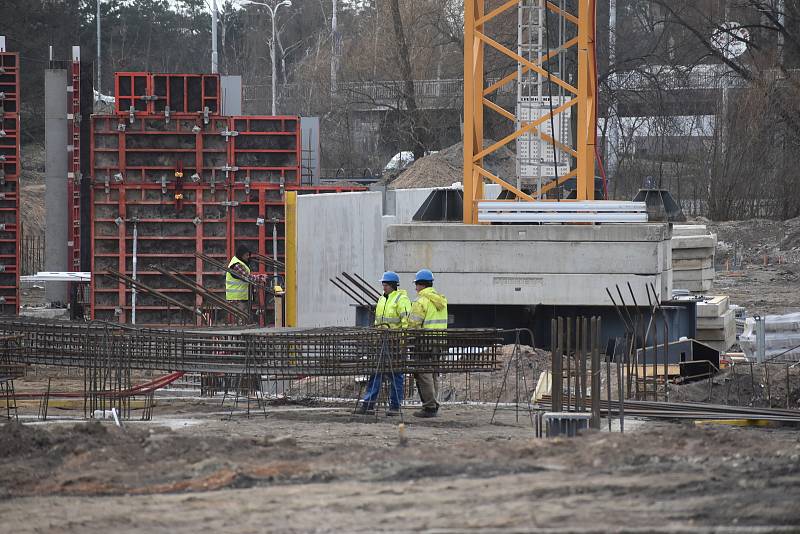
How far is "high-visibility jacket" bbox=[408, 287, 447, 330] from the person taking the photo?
1430 centimetres

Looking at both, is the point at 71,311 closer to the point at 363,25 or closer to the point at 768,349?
the point at 768,349

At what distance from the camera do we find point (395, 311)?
14344 mm

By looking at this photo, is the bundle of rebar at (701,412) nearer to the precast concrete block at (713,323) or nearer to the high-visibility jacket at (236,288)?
the high-visibility jacket at (236,288)

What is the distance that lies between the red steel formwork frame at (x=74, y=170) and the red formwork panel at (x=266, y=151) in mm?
3059

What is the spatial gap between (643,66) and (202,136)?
27247 mm

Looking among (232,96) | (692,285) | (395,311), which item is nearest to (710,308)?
(692,285)

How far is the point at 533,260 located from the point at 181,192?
7687 millimetres

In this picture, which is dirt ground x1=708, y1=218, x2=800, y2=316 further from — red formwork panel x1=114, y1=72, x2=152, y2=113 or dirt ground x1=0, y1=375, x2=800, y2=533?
dirt ground x1=0, y1=375, x2=800, y2=533

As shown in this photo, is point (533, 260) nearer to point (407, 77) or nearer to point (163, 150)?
point (163, 150)

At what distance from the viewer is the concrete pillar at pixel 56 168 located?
80.7 ft

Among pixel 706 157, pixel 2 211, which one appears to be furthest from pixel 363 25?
pixel 2 211

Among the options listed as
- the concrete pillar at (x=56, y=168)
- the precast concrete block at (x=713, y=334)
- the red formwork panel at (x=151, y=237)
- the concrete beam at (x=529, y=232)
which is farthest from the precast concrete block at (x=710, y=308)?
the concrete pillar at (x=56, y=168)

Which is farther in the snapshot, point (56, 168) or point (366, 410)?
point (56, 168)

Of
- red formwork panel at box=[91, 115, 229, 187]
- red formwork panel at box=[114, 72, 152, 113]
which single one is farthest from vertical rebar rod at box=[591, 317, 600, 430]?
red formwork panel at box=[114, 72, 152, 113]
